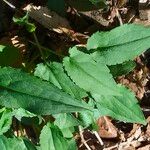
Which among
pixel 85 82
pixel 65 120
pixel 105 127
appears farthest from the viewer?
pixel 105 127

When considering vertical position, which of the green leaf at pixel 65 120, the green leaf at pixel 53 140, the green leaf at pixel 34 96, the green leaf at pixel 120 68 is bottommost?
the green leaf at pixel 53 140

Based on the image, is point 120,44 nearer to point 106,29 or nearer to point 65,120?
point 65,120

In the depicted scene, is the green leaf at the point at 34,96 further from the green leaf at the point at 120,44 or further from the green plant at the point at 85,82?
the green leaf at the point at 120,44

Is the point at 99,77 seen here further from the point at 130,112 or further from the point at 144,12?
the point at 144,12

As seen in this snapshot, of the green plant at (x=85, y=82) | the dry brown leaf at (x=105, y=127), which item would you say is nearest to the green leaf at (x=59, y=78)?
the green plant at (x=85, y=82)

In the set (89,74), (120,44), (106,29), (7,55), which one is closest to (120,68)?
(120,44)

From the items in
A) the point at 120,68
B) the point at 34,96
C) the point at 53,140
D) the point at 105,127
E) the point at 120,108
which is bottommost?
the point at 105,127
